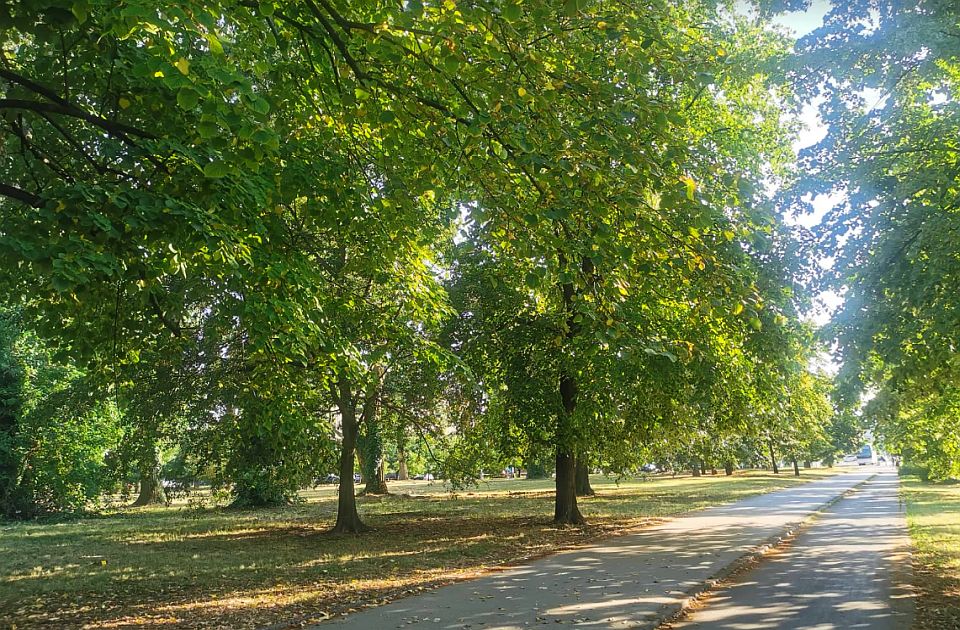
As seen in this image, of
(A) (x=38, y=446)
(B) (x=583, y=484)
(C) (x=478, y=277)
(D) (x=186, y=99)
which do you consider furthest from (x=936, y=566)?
(A) (x=38, y=446)

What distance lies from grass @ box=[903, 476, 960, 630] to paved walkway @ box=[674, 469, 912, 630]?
0.74 feet

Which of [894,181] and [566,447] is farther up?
[894,181]

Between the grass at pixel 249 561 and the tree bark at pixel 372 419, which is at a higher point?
the tree bark at pixel 372 419

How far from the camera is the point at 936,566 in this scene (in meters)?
10.8

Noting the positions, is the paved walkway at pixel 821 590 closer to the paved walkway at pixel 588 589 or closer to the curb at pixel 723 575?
the curb at pixel 723 575

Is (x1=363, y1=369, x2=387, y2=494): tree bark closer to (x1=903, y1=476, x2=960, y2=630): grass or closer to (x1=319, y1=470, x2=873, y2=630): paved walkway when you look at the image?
(x1=319, y1=470, x2=873, y2=630): paved walkway

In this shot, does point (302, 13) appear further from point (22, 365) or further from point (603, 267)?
point (22, 365)

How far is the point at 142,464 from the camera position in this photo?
1736cm

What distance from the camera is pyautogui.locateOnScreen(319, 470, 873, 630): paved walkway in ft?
23.7

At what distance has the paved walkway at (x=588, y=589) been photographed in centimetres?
723

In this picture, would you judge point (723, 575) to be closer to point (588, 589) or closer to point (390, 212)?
point (588, 589)

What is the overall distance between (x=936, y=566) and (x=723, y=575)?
12.0 feet

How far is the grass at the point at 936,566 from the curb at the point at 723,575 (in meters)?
2.37

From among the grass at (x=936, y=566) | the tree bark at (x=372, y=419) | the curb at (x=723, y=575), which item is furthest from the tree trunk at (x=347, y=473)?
the grass at (x=936, y=566)
